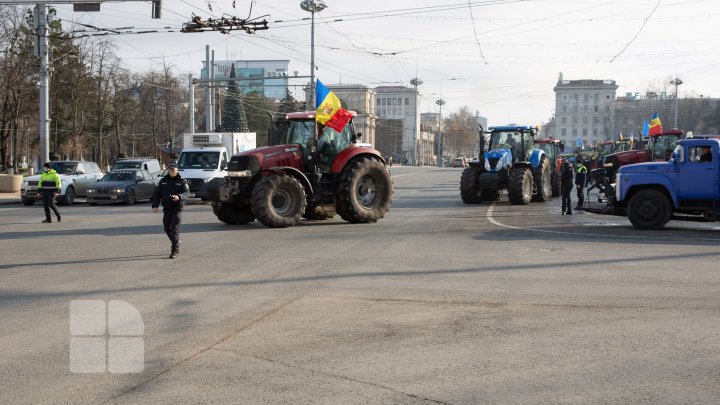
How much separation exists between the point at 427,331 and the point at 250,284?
145 inches

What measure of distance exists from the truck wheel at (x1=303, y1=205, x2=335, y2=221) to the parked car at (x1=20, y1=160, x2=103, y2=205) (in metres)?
13.9

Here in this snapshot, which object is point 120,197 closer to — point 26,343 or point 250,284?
point 250,284

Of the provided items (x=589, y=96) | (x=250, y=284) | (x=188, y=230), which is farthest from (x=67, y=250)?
(x=589, y=96)

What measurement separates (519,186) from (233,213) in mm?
11674

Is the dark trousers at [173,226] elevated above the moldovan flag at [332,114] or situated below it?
below

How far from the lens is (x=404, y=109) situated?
16312cm

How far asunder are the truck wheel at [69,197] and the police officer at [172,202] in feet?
62.5

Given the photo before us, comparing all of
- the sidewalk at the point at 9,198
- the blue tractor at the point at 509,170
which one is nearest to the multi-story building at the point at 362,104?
the sidewalk at the point at 9,198

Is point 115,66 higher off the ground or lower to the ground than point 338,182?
higher

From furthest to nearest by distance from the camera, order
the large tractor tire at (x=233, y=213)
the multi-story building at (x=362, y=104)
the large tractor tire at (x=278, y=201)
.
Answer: the multi-story building at (x=362, y=104) → the large tractor tire at (x=233, y=213) → the large tractor tire at (x=278, y=201)

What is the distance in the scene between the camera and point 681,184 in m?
18.2

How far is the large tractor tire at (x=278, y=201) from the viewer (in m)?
18.2

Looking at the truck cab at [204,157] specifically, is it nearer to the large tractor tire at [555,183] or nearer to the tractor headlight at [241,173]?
the tractor headlight at [241,173]

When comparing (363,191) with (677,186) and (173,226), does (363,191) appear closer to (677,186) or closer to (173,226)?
(173,226)
